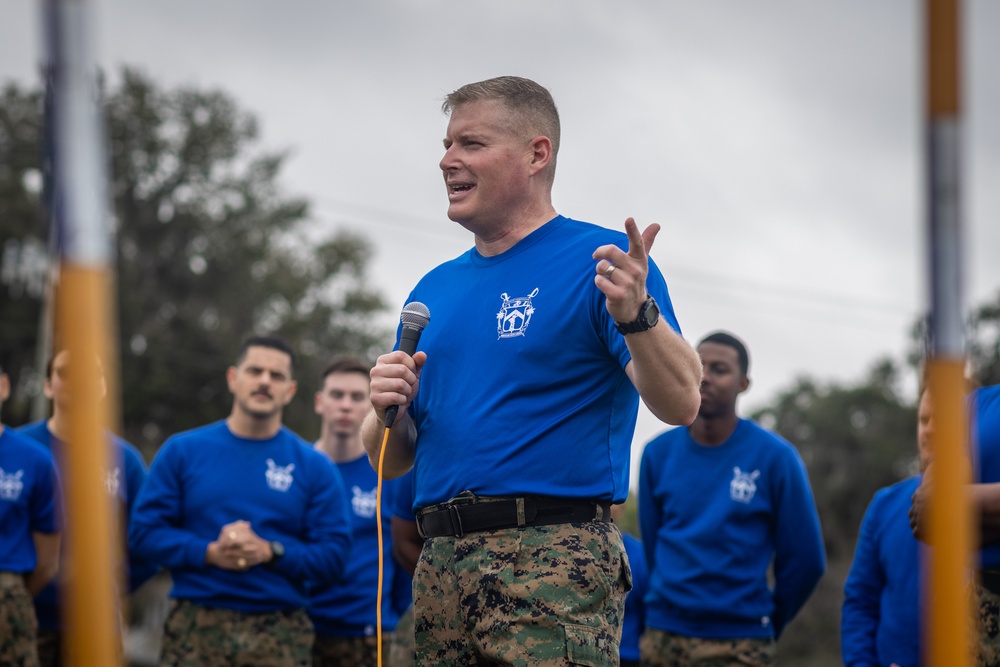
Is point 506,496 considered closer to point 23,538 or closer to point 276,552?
point 276,552

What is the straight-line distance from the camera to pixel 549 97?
13.5 feet

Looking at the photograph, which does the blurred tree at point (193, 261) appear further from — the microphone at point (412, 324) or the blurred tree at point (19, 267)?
the microphone at point (412, 324)

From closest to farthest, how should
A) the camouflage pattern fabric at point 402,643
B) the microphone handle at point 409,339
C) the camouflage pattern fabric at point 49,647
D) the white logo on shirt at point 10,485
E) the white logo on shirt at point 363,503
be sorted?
1. the microphone handle at point 409,339
2. the white logo on shirt at point 10,485
3. the camouflage pattern fabric at point 49,647
4. the camouflage pattern fabric at point 402,643
5. the white logo on shirt at point 363,503

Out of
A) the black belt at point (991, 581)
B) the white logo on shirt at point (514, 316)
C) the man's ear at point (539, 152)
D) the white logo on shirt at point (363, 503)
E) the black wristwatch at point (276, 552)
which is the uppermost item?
the man's ear at point (539, 152)

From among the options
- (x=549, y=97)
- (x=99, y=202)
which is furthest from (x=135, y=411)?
(x=99, y=202)

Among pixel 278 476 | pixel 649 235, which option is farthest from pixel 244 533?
pixel 649 235

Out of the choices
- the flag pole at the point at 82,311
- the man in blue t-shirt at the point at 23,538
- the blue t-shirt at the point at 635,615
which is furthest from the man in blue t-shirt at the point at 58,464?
the flag pole at the point at 82,311

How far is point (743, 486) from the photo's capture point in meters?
6.78

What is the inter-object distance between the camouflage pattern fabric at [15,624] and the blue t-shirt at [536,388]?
4.23 metres

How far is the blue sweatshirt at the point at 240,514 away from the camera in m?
6.71

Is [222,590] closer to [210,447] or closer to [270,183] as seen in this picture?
[210,447]

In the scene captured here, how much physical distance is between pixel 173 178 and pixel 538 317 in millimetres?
31793

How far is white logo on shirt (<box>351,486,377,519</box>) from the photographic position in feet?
27.1

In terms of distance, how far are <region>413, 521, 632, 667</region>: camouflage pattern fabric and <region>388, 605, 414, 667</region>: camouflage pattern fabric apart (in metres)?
4.53
